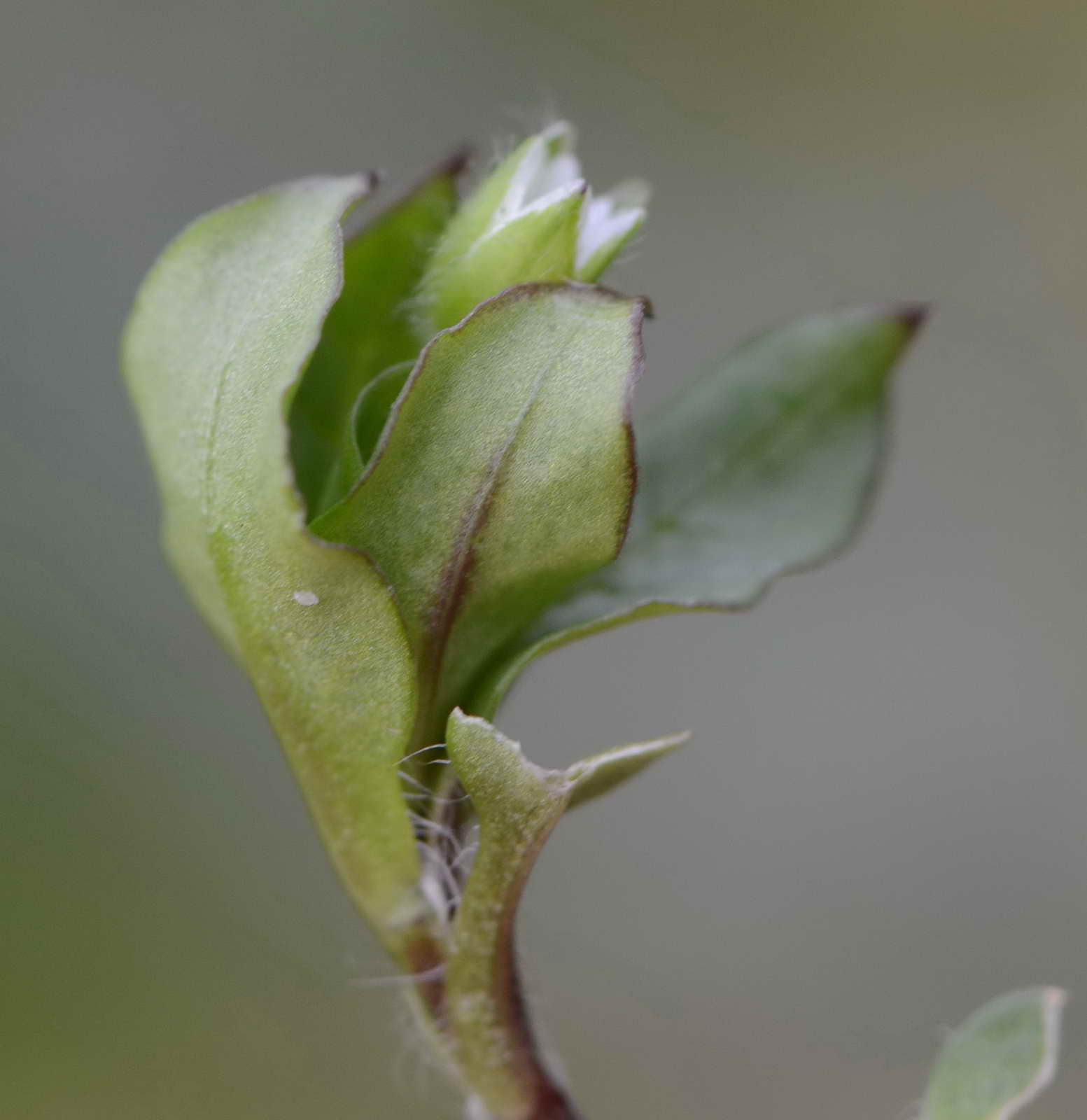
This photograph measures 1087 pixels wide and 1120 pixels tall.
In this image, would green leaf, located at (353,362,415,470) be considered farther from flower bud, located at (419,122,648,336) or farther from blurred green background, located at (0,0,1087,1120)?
blurred green background, located at (0,0,1087,1120)

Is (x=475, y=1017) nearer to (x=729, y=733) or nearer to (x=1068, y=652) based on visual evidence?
(x=729, y=733)

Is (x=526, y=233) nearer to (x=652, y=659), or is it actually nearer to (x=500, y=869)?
(x=500, y=869)

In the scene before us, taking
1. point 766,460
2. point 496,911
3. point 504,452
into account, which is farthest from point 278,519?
point 766,460

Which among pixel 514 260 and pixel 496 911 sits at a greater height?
pixel 514 260

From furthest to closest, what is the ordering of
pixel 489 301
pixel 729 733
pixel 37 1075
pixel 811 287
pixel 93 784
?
1. pixel 811 287
2. pixel 729 733
3. pixel 93 784
4. pixel 37 1075
5. pixel 489 301

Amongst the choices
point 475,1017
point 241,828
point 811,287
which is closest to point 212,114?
point 811,287

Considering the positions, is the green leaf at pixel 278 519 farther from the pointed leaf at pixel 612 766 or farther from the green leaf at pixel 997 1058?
the green leaf at pixel 997 1058
